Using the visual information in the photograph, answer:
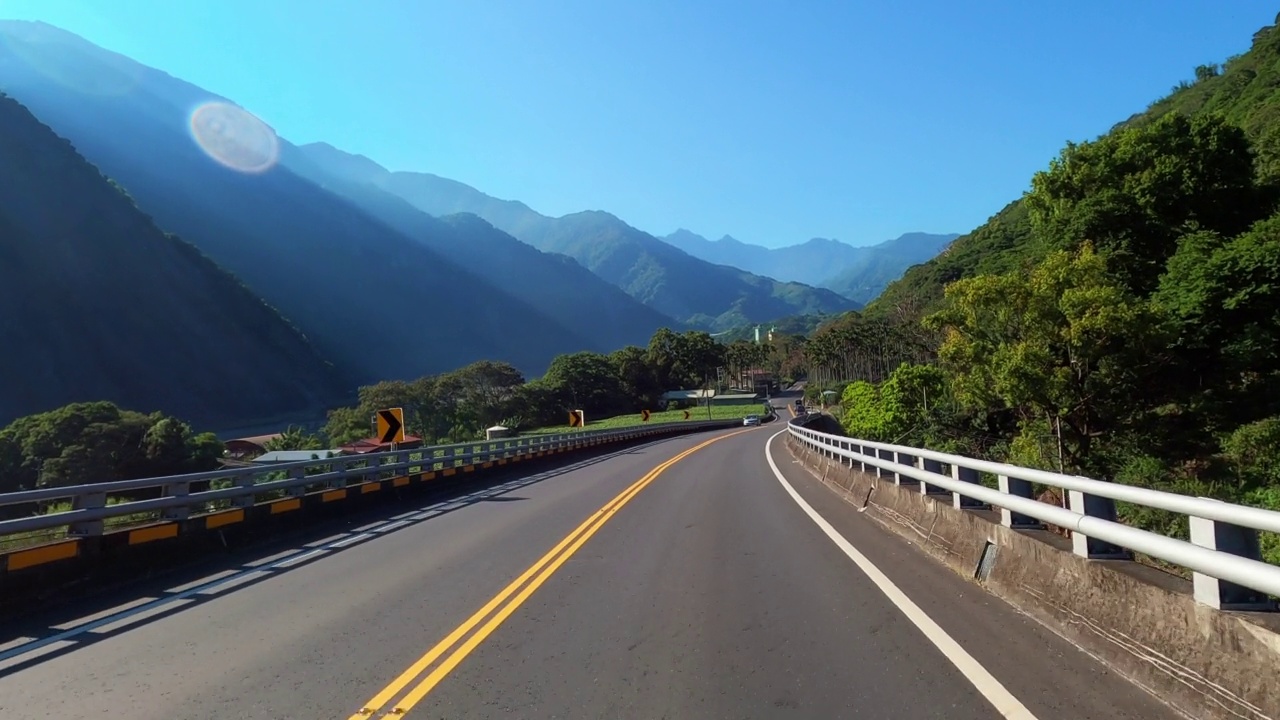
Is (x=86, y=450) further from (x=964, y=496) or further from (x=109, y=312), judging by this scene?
(x=964, y=496)

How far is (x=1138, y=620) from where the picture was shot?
4.99 metres

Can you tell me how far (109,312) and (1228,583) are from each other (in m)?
96.4

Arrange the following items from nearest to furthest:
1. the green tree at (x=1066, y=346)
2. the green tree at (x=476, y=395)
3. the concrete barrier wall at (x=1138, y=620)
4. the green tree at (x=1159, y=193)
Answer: the concrete barrier wall at (x=1138, y=620)
the green tree at (x=1066, y=346)
the green tree at (x=1159, y=193)
the green tree at (x=476, y=395)

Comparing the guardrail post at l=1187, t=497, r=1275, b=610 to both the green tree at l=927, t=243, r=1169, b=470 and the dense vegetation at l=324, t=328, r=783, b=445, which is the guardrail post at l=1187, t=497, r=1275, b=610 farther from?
the dense vegetation at l=324, t=328, r=783, b=445

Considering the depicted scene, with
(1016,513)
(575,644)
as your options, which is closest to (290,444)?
(575,644)

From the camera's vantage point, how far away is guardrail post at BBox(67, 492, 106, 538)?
9.68 meters

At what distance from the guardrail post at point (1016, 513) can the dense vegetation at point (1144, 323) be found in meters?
16.6

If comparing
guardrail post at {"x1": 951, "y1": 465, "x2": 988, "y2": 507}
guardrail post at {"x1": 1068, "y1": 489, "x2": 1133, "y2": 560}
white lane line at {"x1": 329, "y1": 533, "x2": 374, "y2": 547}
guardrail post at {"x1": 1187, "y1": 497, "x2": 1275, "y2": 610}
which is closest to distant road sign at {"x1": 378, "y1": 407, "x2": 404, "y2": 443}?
white lane line at {"x1": 329, "y1": 533, "x2": 374, "y2": 547}

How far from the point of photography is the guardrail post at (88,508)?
9679mm

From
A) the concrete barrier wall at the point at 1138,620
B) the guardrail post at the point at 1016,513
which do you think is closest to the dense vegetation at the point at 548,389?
the guardrail post at the point at 1016,513

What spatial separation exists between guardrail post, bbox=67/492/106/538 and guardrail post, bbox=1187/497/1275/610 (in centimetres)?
1059

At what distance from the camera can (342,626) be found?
722 cm

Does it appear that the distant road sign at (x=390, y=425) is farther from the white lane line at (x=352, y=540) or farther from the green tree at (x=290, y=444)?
the green tree at (x=290, y=444)

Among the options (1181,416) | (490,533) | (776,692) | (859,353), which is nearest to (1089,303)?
(1181,416)
